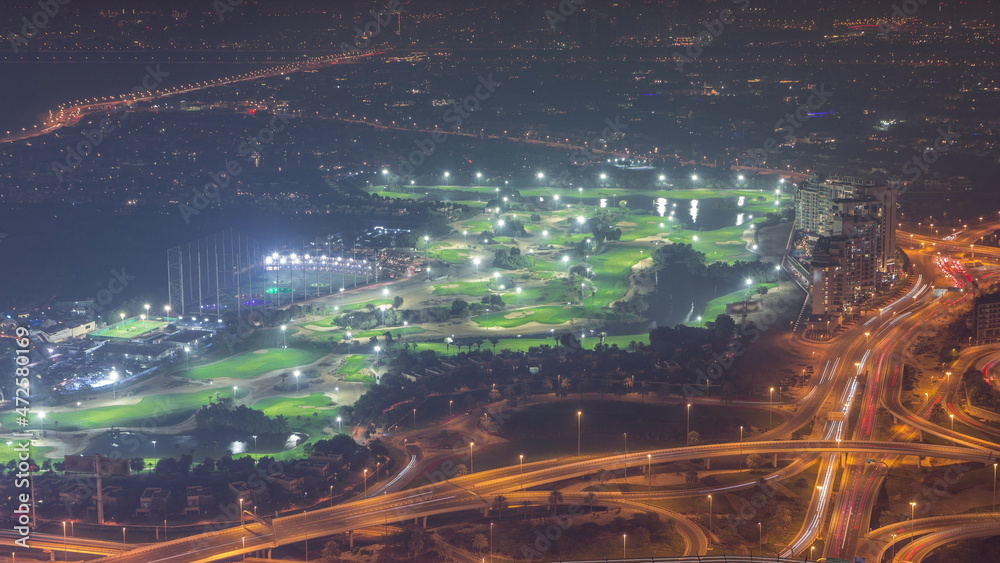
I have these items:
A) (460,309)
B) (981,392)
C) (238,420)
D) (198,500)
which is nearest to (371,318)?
(460,309)

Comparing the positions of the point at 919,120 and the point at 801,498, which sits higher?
the point at 919,120

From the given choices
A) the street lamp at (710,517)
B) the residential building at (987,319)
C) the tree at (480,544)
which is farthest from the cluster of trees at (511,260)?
the tree at (480,544)

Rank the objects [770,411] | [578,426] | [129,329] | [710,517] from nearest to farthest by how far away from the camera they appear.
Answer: [710,517]
[578,426]
[770,411]
[129,329]

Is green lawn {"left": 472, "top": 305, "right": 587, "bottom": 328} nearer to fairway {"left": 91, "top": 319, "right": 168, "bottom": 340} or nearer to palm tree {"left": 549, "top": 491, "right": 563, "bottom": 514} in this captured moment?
fairway {"left": 91, "top": 319, "right": 168, "bottom": 340}

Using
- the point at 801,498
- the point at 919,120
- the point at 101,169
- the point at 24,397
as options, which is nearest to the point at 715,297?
the point at 801,498

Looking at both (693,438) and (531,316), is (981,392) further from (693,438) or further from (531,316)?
(531,316)

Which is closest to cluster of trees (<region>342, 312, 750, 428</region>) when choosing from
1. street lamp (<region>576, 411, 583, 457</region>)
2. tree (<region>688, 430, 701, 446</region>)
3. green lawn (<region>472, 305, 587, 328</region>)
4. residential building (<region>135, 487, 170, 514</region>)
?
street lamp (<region>576, 411, 583, 457</region>)

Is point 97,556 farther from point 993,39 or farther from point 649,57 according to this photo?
point 649,57
